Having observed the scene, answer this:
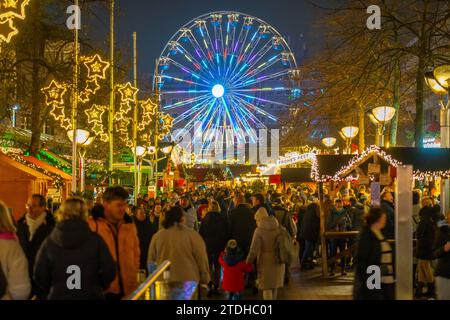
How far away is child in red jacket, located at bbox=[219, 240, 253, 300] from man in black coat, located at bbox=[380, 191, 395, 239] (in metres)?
2.72

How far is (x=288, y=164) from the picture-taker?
4003 cm

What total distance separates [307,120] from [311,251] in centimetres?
1313

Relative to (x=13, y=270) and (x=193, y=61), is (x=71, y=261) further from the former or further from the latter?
(x=193, y=61)

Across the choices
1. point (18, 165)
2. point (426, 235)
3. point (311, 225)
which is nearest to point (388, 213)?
point (426, 235)

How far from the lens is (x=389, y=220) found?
42.1 feet

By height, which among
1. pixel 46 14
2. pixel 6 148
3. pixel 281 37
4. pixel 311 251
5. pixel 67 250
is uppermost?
pixel 281 37

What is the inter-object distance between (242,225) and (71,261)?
26.0 ft

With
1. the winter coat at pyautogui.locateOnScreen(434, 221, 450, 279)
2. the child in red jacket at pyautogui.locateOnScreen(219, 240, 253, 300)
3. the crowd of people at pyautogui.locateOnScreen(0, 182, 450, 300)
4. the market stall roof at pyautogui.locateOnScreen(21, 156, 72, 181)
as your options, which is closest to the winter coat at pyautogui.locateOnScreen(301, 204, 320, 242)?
the crowd of people at pyautogui.locateOnScreen(0, 182, 450, 300)

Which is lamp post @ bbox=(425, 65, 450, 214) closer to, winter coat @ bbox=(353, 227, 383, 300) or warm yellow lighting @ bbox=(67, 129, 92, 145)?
winter coat @ bbox=(353, 227, 383, 300)

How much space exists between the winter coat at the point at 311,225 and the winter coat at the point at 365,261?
9204 millimetres

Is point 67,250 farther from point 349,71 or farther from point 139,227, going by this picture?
point 349,71

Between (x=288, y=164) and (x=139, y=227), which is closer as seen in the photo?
(x=139, y=227)

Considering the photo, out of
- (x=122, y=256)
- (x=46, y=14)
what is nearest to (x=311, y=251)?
(x=122, y=256)
